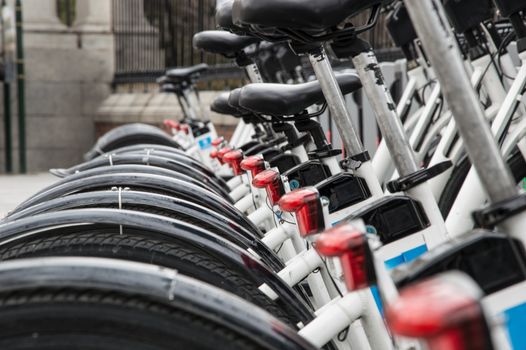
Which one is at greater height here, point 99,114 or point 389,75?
point 99,114

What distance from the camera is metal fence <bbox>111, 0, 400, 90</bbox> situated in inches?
516

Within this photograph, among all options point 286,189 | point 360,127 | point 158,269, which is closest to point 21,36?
point 360,127

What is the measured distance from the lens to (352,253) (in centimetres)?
163

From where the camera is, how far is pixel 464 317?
106 cm

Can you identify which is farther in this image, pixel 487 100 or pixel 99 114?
pixel 99 114

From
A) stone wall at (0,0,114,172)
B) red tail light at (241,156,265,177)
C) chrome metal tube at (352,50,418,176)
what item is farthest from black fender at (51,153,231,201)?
stone wall at (0,0,114,172)

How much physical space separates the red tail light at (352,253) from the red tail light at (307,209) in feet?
1.97

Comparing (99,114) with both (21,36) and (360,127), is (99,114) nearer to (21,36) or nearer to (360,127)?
(21,36)

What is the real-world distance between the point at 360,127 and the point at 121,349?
504cm

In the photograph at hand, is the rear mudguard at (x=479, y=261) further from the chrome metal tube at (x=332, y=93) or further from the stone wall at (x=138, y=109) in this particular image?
the stone wall at (x=138, y=109)

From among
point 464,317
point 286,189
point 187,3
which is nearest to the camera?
point 464,317

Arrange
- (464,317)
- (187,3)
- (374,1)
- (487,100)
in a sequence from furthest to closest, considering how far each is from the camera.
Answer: (187,3) → (487,100) → (374,1) → (464,317)

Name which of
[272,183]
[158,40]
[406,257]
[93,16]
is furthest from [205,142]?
[93,16]

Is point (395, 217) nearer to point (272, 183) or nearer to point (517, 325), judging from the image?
point (517, 325)
